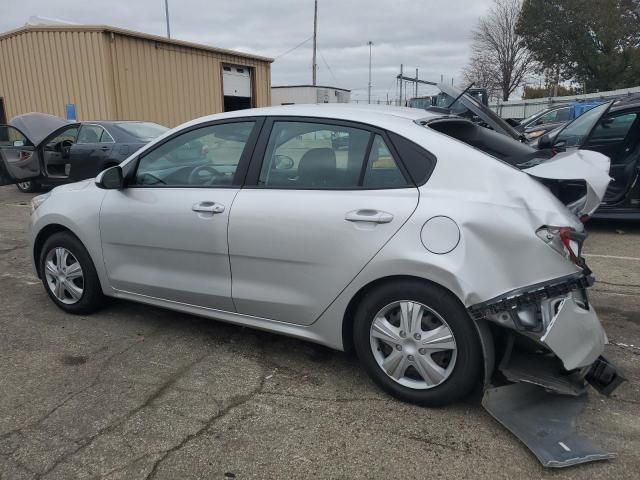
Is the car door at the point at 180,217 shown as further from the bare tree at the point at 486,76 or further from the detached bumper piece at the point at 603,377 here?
the bare tree at the point at 486,76

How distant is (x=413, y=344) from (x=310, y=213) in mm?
905

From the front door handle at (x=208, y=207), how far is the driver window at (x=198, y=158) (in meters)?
0.16

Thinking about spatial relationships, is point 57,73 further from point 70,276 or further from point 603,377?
point 603,377

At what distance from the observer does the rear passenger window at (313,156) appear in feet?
9.95

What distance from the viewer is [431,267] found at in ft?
8.63

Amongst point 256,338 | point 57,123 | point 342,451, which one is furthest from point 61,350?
point 57,123

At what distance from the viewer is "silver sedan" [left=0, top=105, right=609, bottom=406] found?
257 centimetres

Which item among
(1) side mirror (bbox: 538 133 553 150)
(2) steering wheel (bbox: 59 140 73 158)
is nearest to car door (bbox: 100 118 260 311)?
(1) side mirror (bbox: 538 133 553 150)

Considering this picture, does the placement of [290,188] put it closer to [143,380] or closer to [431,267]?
[431,267]

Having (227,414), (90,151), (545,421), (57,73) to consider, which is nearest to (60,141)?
(90,151)

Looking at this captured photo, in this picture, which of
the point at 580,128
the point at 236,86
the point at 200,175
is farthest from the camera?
the point at 236,86

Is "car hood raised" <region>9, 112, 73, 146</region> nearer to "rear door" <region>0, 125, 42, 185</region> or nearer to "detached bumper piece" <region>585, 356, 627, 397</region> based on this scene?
"rear door" <region>0, 125, 42, 185</region>

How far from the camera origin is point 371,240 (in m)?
2.80

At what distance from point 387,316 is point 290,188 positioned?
0.95m
